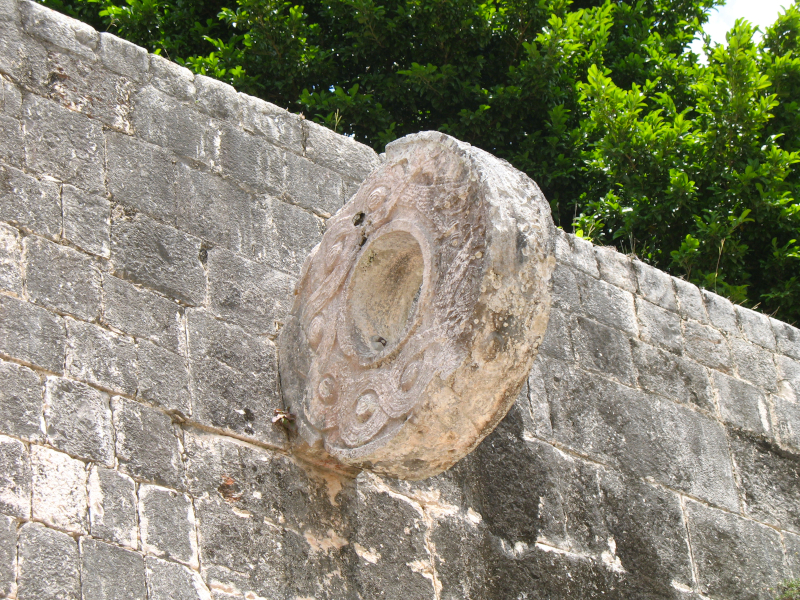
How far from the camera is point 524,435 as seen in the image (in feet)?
13.9

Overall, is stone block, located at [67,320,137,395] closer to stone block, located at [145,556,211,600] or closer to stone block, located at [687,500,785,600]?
stone block, located at [145,556,211,600]

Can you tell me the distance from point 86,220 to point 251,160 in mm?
852

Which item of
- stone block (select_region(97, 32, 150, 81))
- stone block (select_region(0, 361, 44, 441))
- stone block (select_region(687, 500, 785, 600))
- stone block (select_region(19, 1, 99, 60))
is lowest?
stone block (select_region(687, 500, 785, 600))

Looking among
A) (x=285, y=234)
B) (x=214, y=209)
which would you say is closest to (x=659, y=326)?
(x=285, y=234)

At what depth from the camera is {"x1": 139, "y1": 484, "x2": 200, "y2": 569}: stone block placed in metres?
2.88

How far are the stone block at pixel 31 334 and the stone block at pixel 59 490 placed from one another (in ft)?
0.98

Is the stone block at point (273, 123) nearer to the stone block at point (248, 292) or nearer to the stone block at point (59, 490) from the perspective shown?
the stone block at point (248, 292)

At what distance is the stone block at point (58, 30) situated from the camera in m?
3.55

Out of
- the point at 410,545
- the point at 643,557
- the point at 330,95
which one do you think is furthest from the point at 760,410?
the point at 330,95

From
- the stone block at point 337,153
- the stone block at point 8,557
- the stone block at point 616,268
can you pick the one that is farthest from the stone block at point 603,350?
the stone block at point 8,557

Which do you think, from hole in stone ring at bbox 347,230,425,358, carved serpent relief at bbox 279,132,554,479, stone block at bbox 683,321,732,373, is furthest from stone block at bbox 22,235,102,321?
stone block at bbox 683,321,732,373

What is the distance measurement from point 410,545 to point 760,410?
251cm

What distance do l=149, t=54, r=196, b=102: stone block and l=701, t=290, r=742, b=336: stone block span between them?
9.96 feet

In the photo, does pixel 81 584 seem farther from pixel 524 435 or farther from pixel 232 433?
pixel 524 435
